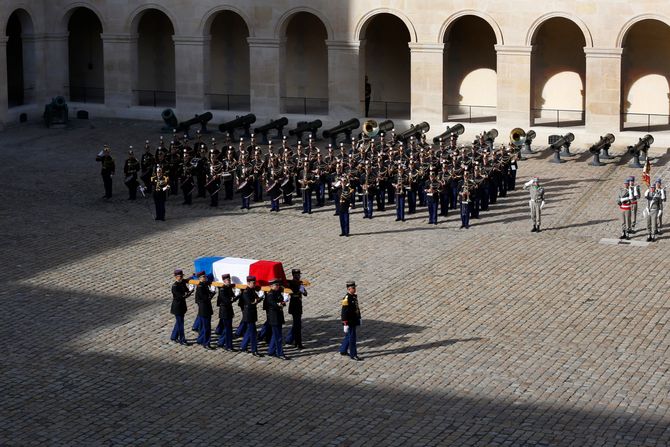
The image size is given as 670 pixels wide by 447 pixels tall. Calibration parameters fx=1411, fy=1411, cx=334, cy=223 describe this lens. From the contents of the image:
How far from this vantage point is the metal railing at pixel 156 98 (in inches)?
2223

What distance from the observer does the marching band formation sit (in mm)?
38156

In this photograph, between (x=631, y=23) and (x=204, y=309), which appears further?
(x=631, y=23)

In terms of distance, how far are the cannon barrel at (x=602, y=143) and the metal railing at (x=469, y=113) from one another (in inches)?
283

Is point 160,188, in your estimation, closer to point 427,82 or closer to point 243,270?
point 243,270

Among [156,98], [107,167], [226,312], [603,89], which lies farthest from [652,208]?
[156,98]

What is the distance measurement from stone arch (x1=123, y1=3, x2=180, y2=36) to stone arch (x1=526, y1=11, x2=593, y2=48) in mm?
13878

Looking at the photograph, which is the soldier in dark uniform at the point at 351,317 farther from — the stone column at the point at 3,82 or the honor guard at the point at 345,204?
the stone column at the point at 3,82

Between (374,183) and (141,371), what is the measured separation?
1462cm

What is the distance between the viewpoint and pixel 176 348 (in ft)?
88.1

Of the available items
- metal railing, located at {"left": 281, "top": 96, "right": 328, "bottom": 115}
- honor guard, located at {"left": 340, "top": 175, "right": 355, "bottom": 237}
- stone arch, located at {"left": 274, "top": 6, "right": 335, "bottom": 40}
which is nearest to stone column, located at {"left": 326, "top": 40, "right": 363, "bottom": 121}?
stone arch, located at {"left": 274, "top": 6, "right": 335, "bottom": 40}

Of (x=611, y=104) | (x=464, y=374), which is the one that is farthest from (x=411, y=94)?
(x=464, y=374)

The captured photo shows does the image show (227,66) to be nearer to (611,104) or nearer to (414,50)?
(414,50)

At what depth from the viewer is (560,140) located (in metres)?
45.6

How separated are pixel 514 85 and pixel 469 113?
4.48 metres
